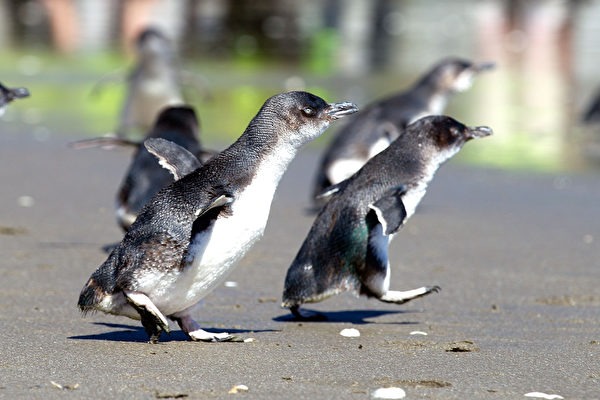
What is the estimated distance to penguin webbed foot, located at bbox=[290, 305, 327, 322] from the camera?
5.32 meters

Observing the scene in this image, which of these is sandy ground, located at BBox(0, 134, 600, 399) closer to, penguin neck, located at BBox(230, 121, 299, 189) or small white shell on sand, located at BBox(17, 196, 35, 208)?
small white shell on sand, located at BBox(17, 196, 35, 208)

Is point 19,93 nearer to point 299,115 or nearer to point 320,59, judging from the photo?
point 299,115

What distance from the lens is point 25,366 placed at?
4.12 meters

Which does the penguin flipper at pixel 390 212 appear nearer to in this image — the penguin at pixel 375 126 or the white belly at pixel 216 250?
the white belly at pixel 216 250

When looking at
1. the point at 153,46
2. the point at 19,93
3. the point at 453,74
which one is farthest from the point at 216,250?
the point at 153,46

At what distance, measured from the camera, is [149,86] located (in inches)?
486

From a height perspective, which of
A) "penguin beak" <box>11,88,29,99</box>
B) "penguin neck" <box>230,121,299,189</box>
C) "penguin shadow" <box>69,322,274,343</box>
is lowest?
"penguin shadow" <box>69,322,274,343</box>

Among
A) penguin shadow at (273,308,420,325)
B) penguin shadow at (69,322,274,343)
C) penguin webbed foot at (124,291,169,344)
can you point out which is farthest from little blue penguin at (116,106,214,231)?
penguin webbed foot at (124,291,169,344)

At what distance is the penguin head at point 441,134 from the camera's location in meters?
5.91

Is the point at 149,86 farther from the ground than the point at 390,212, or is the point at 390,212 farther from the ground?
the point at 149,86

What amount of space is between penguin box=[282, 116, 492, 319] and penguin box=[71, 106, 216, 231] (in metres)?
1.31

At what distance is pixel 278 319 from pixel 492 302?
1.03 metres

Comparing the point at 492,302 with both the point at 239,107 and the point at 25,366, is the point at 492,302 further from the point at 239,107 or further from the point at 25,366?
the point at 239,107

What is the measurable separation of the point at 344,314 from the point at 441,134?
3.32 feet
